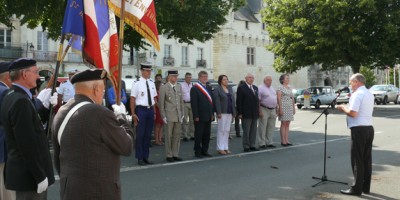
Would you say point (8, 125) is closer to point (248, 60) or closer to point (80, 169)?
point (80, 169)

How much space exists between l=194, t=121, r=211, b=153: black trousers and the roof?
48.8m

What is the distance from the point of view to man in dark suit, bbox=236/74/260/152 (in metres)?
11.8

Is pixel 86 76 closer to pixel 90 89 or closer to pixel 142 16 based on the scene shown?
pixel 90 89

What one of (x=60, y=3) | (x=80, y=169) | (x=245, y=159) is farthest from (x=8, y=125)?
(x=60, y=3)

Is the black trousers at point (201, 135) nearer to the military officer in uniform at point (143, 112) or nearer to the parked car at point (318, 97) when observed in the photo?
the military officer in uniform at point (143, 112)

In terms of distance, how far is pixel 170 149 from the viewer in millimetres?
10359

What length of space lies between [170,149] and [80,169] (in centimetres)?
672

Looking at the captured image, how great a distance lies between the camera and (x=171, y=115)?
33.9 ft

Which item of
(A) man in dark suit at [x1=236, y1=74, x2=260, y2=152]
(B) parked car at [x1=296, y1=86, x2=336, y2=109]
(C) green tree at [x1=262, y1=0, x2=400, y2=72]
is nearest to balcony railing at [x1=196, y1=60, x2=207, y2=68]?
(C) green tree at [x1=262, y1=0, x2=400, y2=72]

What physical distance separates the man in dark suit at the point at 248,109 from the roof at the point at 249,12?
47.6 m

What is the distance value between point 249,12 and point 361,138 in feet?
183

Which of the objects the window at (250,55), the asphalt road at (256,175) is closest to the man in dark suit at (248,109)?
the asphalt road at (256,175)

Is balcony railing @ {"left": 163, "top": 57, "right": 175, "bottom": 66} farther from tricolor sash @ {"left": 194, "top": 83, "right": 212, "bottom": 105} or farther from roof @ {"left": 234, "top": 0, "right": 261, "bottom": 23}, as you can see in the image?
tricolor sash @ {"left": 194, "top": 83, "right": 212, "bottom": 105}

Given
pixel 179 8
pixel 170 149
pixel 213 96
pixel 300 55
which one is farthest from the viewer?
pixel 300 55
